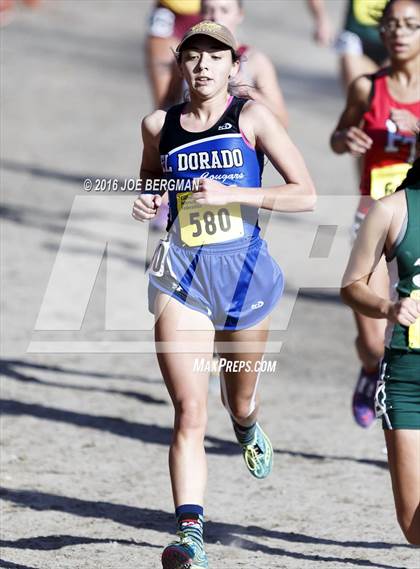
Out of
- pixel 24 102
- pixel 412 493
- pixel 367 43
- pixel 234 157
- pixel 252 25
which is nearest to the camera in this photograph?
pixel 412 493

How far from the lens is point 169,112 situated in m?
5.40

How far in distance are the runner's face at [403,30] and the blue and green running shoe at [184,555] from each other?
289cm

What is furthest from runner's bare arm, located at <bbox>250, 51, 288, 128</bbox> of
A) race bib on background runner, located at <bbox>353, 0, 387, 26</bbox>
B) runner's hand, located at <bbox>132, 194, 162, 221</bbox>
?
race bib on background runner, located at <bbox>353, 0, 387, 26</bbox>

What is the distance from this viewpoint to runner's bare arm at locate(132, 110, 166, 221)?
5262 mm

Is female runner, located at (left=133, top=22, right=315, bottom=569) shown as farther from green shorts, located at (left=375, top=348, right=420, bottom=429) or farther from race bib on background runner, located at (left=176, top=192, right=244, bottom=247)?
green shorts, located at (left=375, top=348, right=420, bottom=429)

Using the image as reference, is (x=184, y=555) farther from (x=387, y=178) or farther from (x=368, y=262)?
(x=387, y=178)

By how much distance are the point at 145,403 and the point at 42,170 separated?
23.9 ft

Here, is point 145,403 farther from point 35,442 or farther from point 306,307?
point 306,307

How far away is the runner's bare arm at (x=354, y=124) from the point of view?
663cm

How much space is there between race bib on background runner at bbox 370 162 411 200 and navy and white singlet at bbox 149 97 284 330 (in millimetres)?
1574

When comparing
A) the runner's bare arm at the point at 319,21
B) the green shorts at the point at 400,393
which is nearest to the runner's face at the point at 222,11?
the green shorts at the point at 400,393


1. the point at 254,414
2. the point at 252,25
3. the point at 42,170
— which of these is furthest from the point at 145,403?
the point at 252,25

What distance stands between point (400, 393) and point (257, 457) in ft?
4.66

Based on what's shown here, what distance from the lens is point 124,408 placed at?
795 centimetres
